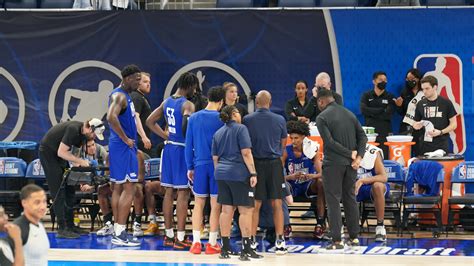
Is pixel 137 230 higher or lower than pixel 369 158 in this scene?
lower

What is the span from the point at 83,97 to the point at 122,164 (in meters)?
3.97

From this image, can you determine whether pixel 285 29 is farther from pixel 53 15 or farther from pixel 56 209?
pixel 56 209

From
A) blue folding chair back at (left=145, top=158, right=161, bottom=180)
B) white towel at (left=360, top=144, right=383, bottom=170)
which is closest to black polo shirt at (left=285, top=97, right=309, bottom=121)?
blue folding chair back at (left=145, top=158, right=161, bottom=180)

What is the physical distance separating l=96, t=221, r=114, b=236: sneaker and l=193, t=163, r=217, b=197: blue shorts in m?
1.80

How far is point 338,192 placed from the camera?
38.1ft

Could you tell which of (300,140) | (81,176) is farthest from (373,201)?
(81,176)

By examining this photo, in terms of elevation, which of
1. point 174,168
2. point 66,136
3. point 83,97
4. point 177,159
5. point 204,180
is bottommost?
point 204,180

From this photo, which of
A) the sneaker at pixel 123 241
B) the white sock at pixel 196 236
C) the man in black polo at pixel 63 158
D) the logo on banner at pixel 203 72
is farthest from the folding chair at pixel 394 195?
the man in black polo at pixel 63 158

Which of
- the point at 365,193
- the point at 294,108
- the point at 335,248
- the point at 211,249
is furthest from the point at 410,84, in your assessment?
the point at 211,249

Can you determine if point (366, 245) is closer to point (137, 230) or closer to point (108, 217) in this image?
point (137, 230)

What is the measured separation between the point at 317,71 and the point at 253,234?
170 inches

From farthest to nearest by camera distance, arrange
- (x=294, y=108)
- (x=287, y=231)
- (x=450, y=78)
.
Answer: (x=450, y=78), (x=294, y=108), (x=287, y=231)

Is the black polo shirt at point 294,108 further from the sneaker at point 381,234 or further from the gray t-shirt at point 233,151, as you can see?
the gray t-shirt at point 233,151

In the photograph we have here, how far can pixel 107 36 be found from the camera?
617 inches
